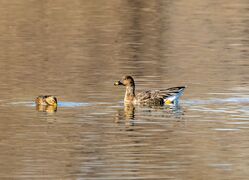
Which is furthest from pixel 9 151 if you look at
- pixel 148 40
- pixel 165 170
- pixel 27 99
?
pixel 148 40

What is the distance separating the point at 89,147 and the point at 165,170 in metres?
2.20

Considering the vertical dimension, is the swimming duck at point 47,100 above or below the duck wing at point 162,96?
below

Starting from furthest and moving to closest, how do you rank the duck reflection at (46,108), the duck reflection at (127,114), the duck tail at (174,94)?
the duck tail at (174,94), the duck reflection at (46,108), the duck reflection at (127,114)

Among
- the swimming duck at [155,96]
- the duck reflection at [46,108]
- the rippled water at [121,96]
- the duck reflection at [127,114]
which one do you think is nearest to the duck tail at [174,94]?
the swimming duck at [155,96]

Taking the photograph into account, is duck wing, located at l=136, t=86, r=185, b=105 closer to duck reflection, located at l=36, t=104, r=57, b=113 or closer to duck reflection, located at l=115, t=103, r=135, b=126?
duck reflection, located at l=115, t=103, r=135, b=126

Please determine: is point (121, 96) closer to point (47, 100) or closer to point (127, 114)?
point (127, 114)

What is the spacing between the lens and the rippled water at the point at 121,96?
17.0 metres

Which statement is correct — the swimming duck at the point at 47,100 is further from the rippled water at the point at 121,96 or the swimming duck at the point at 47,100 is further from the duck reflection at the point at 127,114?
the duck reflection at the point at 127,114

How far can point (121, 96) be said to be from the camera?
25.3 m

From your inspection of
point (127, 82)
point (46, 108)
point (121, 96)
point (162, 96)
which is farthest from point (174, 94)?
point (46, 108)

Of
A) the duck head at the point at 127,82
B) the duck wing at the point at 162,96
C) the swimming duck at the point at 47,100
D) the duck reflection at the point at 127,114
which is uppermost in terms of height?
the duck head at the point at 127,82

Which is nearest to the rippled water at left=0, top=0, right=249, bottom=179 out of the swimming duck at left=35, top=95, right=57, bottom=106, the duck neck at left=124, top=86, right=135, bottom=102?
the swimming duck at left=35, top=95, right=57, bottom=106

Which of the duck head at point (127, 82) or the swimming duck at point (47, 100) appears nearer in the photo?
the swimming duck at point (47, 100)

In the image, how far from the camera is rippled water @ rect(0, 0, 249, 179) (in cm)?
1698
